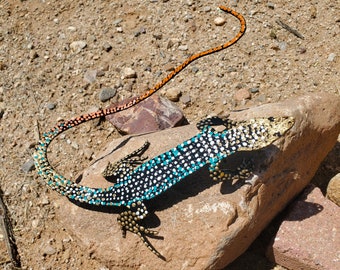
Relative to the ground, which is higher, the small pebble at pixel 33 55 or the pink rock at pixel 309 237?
the small pebble at pixel 33 55

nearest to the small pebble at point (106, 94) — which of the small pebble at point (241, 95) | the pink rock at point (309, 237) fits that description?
the small pebble at point (241, 95)

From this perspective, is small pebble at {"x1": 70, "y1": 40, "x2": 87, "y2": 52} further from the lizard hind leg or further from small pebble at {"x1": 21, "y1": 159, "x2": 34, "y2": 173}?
the lizard hind leg

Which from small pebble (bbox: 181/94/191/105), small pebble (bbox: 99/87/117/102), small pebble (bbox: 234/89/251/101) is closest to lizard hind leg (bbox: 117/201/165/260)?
small pebble (bbox: 181/94/191/105)

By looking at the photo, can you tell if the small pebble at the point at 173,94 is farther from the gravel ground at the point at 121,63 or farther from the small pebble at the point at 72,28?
the small pebble at the point at 72,28

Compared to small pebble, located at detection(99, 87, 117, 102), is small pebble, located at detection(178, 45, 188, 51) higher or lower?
higher

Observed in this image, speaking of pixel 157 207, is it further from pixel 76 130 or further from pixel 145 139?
pixel 76 130

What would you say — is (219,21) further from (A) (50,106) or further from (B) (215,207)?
(B) (215,207)

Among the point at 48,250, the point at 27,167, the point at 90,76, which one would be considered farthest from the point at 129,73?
the point at 48,250
